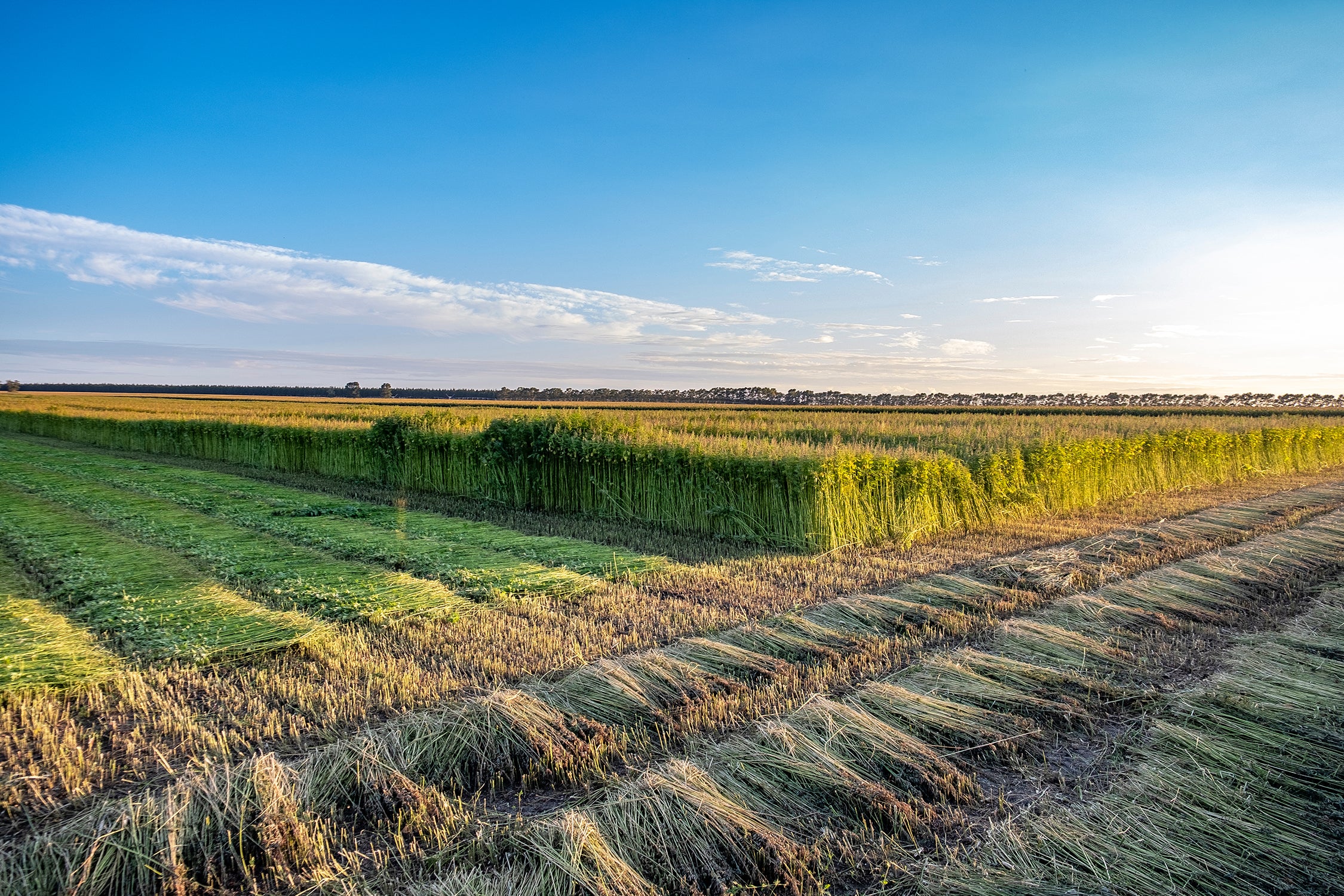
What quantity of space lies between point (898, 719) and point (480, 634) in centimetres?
372

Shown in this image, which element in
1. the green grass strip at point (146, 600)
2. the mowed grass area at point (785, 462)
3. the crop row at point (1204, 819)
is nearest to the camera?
the crop row at point (1204, 819)

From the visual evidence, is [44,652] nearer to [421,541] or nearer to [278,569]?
[278,569]

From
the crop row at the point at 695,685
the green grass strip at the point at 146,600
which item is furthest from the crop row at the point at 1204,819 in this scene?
the green grass strip at the point at 146,600

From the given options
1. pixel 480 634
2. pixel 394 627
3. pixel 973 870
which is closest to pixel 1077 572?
pixel 973 870

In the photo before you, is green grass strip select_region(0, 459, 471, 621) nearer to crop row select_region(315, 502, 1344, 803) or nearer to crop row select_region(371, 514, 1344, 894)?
crop row select_region(315, 502, 1344, 803)

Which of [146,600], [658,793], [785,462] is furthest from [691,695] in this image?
[785,462]

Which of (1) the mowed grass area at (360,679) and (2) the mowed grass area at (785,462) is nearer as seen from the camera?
(1) the mowed grass area at (360,679)

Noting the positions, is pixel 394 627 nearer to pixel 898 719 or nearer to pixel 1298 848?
pixel 898 719

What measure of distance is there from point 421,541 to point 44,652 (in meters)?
4.92

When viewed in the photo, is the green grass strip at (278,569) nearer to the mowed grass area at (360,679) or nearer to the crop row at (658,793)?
the mowed grass area at (360,679)

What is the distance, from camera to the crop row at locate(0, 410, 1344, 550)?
10648 millimetres

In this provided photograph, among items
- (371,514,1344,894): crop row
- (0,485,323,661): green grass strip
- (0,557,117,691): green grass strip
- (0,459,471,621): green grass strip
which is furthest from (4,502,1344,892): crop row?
(0,459,471,621): green grass strip

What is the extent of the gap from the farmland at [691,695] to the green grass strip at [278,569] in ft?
0.19

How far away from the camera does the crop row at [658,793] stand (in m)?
3.19
